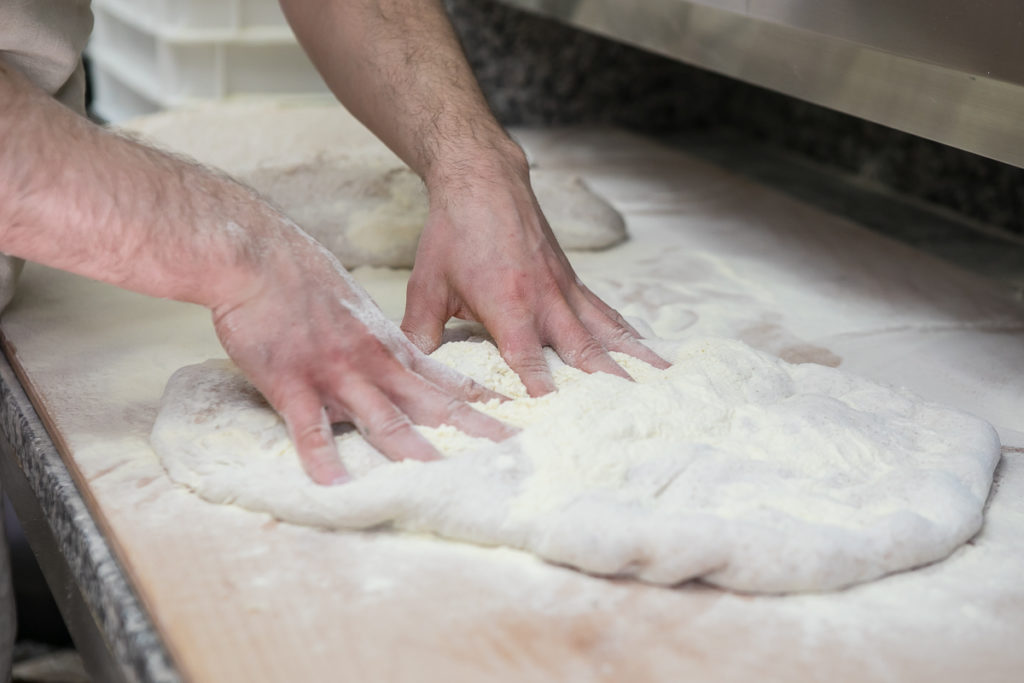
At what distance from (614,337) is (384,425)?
35 cm

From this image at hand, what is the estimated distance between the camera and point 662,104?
2680 mm

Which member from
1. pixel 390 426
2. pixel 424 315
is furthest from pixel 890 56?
pixel 390 426

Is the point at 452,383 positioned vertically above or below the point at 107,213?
below

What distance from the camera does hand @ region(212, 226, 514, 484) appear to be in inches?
37.2

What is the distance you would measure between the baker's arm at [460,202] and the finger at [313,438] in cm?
24

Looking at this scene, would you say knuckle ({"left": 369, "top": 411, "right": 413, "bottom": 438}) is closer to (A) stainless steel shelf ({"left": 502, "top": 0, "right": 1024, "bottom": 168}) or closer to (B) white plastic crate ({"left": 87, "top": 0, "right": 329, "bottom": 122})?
(A) stainless steel shelf ({"left": 502, "top": 0, "right": 1024, "bottom": 168})

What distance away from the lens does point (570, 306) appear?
1.22 metres

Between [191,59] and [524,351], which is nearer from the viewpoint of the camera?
[524,351]

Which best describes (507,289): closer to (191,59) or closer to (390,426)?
(390,426)

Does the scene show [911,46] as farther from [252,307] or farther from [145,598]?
[145,598]

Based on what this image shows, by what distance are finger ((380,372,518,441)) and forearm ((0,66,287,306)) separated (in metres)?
0.18

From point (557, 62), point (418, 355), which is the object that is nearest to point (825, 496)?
point (418, 355)

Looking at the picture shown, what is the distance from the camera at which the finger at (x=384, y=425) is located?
93cm

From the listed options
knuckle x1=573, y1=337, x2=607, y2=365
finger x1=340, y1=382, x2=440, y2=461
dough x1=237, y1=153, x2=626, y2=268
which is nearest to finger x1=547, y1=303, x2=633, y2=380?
knuckle x1=573, y1=337, x2=607, y2=365
